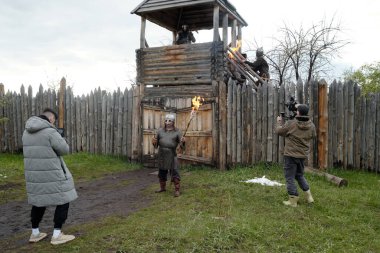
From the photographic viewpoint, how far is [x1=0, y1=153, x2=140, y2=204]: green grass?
8479 millimetres

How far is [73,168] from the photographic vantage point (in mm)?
11086

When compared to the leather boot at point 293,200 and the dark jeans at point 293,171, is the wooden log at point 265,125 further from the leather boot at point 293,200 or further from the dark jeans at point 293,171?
the leather boot at point 293,200

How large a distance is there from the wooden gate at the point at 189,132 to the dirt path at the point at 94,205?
190 cm

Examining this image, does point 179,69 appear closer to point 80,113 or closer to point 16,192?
point 80,113

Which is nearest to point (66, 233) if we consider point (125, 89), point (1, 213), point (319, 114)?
point (1, 213)

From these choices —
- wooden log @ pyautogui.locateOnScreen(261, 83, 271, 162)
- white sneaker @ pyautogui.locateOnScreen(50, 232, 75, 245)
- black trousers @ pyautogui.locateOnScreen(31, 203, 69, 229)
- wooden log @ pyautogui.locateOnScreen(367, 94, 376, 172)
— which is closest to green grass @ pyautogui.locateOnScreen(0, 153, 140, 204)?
black trousers @ pyautogui.locateOnScreen(31, 203, 69, 229)

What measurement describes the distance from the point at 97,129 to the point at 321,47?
11.7m

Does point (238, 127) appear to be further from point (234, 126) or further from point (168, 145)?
point (168, 145)

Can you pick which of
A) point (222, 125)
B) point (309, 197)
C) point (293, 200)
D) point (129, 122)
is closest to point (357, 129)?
point (222, 125)

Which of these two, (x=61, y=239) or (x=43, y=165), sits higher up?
(x=43, y=165)

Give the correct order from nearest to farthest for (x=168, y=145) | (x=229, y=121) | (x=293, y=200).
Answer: (x=293, y=200)
(x=168, y=145)
(x=229, y=121)

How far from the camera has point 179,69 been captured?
1166 cm

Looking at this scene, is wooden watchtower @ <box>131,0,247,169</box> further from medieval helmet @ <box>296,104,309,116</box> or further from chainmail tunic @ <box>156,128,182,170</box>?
medieval helmet @ <box>296,104,309,116</box>

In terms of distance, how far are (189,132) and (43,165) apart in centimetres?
729
